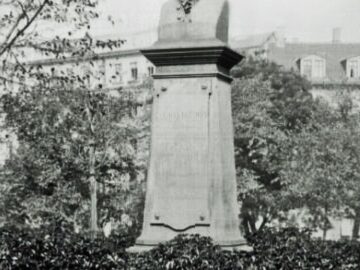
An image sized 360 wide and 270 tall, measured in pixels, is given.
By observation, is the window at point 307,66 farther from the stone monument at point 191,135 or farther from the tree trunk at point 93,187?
the stone monument at point 191,135

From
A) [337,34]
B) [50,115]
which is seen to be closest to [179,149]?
[50,115]

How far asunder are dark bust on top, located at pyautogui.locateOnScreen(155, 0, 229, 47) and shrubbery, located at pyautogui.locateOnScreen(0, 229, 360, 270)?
2943 mm

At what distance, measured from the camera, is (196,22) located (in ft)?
36.4

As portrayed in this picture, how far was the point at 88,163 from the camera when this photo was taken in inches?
1300

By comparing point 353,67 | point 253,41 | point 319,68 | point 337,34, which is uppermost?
point 337,34

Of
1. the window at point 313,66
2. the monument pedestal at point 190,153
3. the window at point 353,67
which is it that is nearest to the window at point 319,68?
the window at point 313,66

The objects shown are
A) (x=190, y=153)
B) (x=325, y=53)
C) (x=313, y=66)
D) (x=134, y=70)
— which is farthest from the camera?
(x=134, y=70)

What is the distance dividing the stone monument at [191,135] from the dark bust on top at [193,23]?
14 mm

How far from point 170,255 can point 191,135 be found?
264cm

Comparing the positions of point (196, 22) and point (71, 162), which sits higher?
point (196, 22)

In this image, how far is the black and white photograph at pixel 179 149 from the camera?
9.80m

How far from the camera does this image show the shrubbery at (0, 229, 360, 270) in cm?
845

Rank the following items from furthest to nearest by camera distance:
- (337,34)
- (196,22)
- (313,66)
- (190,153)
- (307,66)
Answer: (337,34) < (307,66) < (313,66) < (196,22) < (190,153)

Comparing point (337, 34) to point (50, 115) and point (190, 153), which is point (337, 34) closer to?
point (50, 115)
